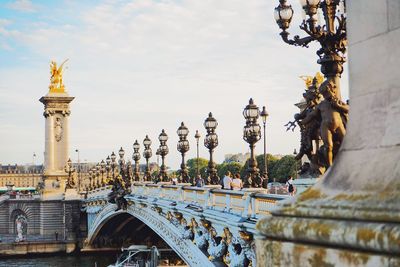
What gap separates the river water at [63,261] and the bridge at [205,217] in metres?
22.2

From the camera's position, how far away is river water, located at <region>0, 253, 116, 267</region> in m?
59.4

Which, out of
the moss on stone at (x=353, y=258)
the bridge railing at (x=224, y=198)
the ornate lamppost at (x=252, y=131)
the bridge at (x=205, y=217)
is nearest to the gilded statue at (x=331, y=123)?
the bridge railing at (x=224, y=198)

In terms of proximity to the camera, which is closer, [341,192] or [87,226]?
[341,192]

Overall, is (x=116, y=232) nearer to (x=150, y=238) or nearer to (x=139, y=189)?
(x=150, y=238)

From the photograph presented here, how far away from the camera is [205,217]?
20.6 metres

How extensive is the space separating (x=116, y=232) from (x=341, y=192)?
6204 centimetres

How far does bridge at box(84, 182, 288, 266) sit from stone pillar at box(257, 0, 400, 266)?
30.0ft

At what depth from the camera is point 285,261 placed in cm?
358

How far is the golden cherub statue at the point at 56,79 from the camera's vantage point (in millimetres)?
83856

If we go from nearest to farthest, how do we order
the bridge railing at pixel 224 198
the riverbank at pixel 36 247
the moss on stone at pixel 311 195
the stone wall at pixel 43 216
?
the moss on stone at pixel 311 195
the bridge railing at pixel 224 198
the riverbank at pixel 36 247
the stone wall at pixel 43 216

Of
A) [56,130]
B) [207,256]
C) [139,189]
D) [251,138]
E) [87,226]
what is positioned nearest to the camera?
[251,138]

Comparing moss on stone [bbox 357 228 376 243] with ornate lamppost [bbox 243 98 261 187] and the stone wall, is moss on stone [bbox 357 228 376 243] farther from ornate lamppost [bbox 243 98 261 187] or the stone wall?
the stone wall

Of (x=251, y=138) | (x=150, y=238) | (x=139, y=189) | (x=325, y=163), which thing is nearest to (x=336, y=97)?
(x=325, y=163)

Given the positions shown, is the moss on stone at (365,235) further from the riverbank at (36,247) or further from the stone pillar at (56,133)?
the stone pillar at (56,133)
